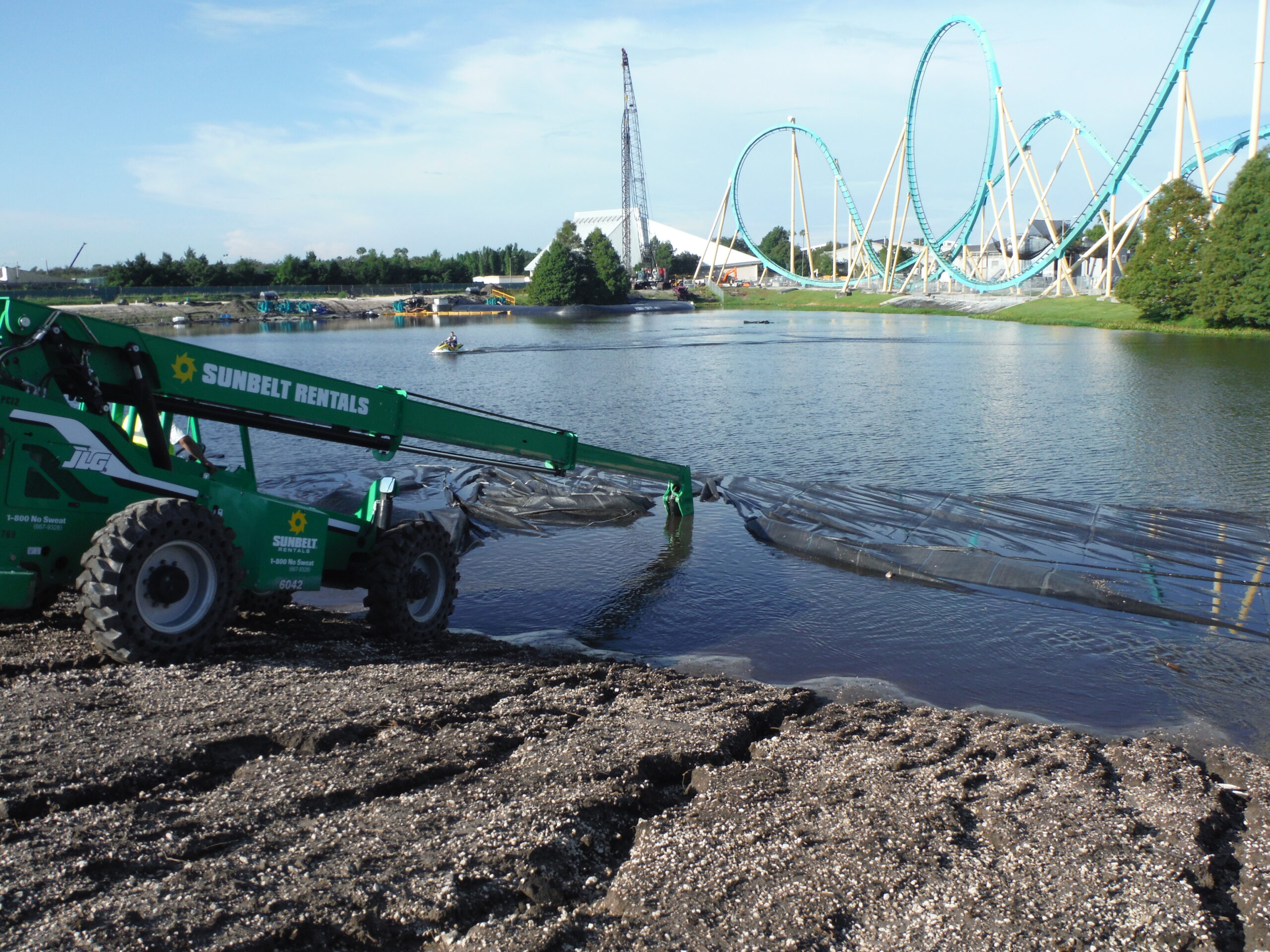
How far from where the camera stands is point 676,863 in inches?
172

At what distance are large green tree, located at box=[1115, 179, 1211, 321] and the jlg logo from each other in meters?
67.1

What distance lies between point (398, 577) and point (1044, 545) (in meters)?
9.16

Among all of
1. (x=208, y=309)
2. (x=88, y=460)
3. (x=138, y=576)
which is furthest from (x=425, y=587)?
(x=208, y=309)

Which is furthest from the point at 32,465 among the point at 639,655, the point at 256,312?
the point at 256,312

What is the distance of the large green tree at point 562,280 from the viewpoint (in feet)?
388

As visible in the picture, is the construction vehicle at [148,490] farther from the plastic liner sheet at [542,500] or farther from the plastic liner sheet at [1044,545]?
the plastic liner sheet at [1044,545]

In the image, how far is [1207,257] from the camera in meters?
58.3

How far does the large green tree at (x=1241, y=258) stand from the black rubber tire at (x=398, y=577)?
194 ft

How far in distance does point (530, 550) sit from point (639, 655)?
14.5 feet

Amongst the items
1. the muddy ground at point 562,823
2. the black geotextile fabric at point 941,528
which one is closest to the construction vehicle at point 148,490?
the muddy ground at point 562,823

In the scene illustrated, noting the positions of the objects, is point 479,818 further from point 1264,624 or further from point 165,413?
point 1264,624

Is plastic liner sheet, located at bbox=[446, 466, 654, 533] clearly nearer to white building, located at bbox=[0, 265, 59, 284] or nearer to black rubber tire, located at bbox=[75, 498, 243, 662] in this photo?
black rubber tire, located at bbox=[75, 498, 243, 662]

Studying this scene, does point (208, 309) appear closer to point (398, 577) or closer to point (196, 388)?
point (398, 577)

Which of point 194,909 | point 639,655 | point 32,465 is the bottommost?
point 639,655
